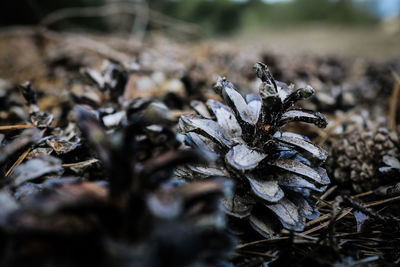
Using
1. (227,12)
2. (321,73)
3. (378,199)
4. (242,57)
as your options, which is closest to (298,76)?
(321,73)

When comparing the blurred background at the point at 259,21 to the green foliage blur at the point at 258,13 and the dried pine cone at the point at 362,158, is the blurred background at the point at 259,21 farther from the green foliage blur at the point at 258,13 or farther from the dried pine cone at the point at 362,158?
the dried pine cone at the point at 362,158

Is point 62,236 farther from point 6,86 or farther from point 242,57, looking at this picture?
point 242,57

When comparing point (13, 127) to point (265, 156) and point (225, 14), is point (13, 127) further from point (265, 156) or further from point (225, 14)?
point (225, 14)

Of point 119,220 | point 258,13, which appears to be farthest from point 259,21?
point 119,220

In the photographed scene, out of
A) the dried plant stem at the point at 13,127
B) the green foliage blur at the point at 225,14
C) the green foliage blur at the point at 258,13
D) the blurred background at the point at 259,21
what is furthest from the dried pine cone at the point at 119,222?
the green foliage blur at the point at 258,13

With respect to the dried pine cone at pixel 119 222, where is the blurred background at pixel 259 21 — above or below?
above

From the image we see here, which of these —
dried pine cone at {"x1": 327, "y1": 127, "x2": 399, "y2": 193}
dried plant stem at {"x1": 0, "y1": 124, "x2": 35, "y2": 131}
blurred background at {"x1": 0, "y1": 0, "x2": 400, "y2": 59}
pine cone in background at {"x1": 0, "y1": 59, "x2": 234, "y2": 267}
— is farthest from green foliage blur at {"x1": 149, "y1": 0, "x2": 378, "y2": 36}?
pine cone in background at {"x1": 0, "y1": 59, "x2": 234, "y2": 267}

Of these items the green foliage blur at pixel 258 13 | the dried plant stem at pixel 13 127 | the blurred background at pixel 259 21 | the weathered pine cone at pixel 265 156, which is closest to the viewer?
the weathered pine cone at pixel 265 156
